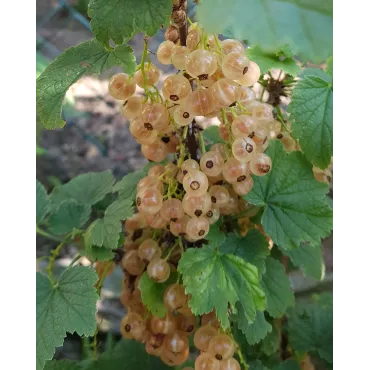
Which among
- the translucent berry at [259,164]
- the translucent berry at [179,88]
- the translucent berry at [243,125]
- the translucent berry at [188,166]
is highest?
the translucent berry at [179,88]

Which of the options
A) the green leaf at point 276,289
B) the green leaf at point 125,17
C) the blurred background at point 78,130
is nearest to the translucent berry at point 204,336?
the green leaf at point 276,289

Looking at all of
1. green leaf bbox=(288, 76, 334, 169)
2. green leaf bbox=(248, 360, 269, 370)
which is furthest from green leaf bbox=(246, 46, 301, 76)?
green leaf bbox=(248, 360, 269, 370)

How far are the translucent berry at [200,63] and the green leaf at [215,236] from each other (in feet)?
0.79

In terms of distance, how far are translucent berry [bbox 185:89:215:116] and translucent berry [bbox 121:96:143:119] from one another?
9cm

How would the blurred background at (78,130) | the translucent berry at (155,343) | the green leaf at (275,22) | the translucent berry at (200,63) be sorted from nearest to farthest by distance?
the green leaf at (275,22), the translucent berry at (200,63), the translucent berry at (155,343), the blurred background at (78,130)

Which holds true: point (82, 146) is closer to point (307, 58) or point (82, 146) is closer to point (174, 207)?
point (174, 207)

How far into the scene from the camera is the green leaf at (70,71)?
58 cm

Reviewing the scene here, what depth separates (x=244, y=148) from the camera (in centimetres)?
61

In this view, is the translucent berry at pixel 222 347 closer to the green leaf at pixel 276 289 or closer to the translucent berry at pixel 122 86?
the green leaf at pixel 276 289

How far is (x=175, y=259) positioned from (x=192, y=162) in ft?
0.58

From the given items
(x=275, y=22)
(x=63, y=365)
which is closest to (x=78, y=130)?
(x=63, y=365)

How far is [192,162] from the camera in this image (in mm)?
647

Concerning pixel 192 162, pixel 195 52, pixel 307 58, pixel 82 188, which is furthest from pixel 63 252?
pixel 307 58

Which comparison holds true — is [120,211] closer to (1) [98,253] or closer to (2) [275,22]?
(1) [98,253]
